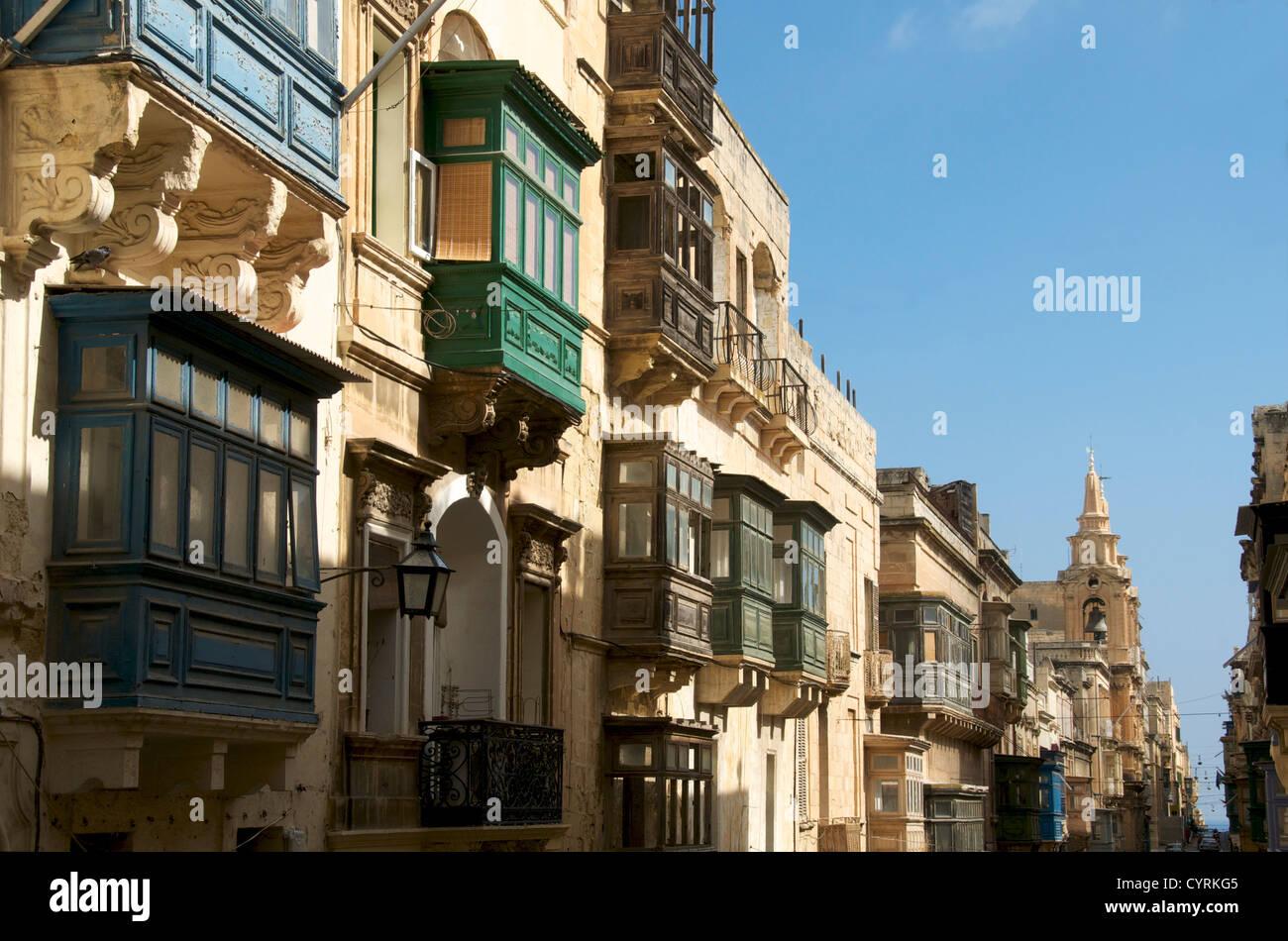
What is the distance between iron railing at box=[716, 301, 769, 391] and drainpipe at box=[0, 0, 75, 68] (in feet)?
48.4

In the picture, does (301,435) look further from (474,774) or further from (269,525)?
(474,774)

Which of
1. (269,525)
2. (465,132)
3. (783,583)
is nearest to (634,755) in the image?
(783,583)

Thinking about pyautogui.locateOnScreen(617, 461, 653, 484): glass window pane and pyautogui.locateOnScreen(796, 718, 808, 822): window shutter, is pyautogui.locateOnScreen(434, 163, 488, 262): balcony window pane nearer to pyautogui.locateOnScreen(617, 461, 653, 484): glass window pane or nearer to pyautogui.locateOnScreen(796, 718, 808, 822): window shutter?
pyautogui.locateOnScreen(617, 461, 653, 484): glass window pane

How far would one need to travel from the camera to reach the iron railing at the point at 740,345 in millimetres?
24828

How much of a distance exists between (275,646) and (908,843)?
2509cm

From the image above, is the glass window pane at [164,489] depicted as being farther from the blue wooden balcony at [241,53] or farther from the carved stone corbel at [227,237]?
the blue wooden balcony at [241,53]

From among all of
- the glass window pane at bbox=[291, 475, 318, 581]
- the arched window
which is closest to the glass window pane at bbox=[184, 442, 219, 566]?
the glass window pane at bbox=[291, 475, 318, 581]

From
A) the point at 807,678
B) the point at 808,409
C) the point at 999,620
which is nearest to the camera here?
the point at 807,678

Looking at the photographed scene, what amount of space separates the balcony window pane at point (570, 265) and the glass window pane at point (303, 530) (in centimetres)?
584

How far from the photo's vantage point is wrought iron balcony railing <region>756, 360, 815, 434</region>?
89.0 ft

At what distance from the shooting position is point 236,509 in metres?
11.3

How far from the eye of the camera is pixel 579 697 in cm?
1919

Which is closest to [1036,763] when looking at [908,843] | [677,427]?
[908,843]

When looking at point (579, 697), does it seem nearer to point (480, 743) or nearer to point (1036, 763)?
point (480, 743)
